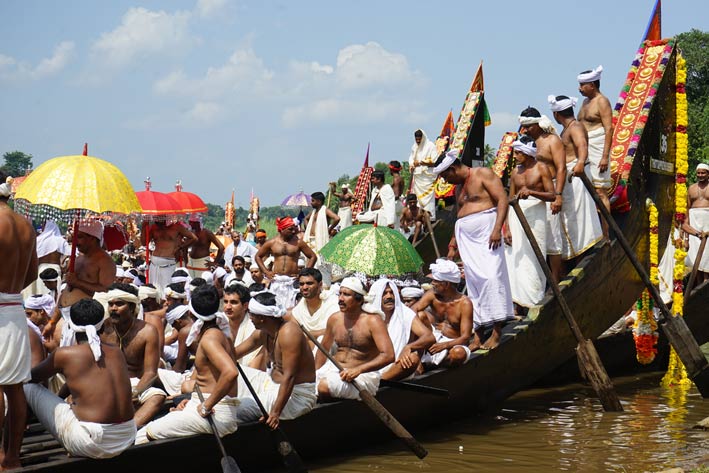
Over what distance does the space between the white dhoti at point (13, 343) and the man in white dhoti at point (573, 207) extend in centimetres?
609

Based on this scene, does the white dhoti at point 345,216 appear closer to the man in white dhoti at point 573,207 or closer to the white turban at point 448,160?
the man in white dhoti at point 573,207

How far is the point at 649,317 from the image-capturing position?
1056 centimetres

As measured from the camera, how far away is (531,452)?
7.57 meters

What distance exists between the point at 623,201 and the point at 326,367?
178 inches

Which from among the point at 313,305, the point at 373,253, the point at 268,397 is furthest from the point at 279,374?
the point at 373,253

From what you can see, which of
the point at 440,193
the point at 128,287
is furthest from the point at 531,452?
the point at 440,193

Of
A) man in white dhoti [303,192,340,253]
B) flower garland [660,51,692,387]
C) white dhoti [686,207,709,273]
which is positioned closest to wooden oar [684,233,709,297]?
white dhoti [686,207,709,273]

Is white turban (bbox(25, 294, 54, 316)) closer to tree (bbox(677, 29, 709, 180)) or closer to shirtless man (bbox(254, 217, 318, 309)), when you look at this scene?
shirtless man (bbox(254, 217, 318, 309))

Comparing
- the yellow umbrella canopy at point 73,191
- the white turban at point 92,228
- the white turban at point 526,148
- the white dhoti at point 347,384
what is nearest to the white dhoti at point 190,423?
the white dhoti at point 347,384

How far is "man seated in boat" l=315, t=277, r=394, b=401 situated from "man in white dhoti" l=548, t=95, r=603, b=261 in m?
3.33

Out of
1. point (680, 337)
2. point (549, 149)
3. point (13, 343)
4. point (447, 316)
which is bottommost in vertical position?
point (680, 337)

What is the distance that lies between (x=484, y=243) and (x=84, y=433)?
4507 millimetres

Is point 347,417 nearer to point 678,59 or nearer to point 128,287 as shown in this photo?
point 128,287

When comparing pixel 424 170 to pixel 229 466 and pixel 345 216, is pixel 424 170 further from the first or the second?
pixel 229 466
